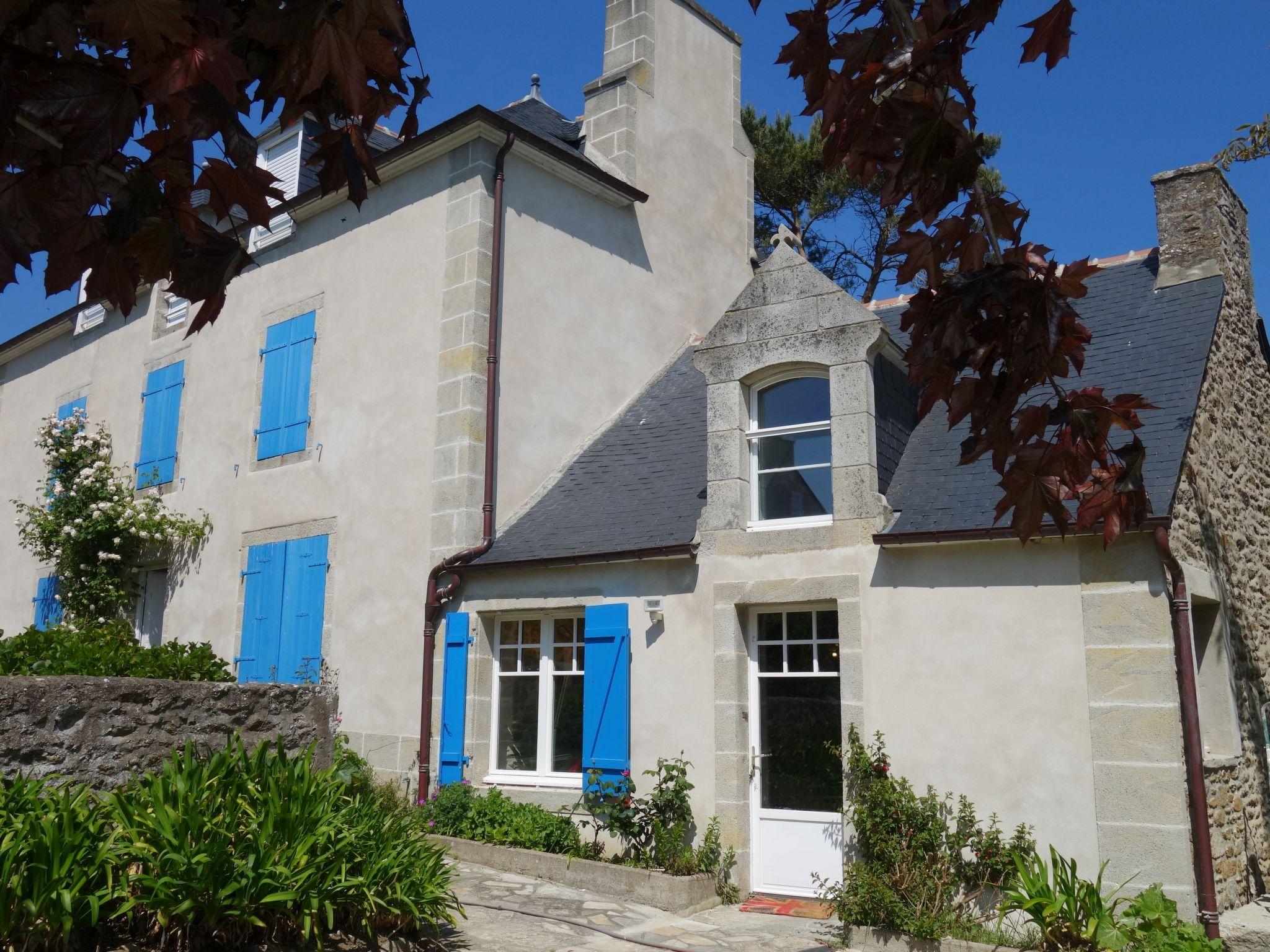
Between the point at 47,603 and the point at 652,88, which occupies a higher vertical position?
the point at 652,88

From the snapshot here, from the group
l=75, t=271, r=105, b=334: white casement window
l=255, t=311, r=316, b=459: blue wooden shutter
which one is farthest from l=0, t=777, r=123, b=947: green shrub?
l=75, t=271, r=105, b=334: white casement window

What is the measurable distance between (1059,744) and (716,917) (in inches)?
105

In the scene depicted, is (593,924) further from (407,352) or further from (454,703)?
(407,352)

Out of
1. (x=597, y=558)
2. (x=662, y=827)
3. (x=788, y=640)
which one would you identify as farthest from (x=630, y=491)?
(x=662, y=827)

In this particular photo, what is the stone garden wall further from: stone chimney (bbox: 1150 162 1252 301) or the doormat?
stone chimney (bbox: 1150 162 1252 301)

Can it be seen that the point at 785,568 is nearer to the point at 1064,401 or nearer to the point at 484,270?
the point at 484,270

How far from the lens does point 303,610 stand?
1146 centimetres

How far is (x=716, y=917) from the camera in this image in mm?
7801

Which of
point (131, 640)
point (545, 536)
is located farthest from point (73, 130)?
point (131, 640)

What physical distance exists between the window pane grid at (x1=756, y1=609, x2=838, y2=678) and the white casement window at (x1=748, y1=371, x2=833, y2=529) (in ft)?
2.44

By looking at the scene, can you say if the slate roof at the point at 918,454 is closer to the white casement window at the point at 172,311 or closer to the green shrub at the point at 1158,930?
the green shrub at the point at 1158,930

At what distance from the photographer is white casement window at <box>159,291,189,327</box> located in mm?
14727

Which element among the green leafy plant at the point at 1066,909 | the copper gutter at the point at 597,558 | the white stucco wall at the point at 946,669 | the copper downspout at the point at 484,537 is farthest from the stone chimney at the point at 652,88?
the green leafy plant at the point at 1066,909

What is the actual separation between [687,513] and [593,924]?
3.48 m
